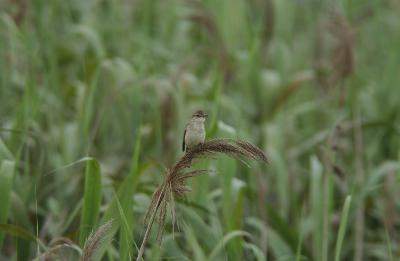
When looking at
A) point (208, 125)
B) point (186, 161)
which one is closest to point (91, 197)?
point (186, 161)

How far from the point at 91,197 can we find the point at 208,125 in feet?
4.14

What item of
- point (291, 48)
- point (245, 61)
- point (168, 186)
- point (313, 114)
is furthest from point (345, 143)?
point (168, 186)

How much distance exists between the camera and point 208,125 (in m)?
3.89

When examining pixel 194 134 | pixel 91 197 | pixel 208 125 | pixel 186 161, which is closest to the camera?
pixel 186 161

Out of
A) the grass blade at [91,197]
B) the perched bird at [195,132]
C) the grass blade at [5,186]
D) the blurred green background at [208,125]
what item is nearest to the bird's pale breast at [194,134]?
the perched bird at [195,132]

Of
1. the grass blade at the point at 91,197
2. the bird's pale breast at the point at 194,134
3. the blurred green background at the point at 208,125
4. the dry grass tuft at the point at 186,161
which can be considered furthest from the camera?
the blurred green background at the point at 208,125

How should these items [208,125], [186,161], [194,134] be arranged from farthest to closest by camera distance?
[208,125] < [194,134] < [186,161]

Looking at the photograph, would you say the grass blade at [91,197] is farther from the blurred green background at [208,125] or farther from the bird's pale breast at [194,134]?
the bird's pale breast at [194,134]

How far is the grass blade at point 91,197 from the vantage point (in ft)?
Answer: 8.76

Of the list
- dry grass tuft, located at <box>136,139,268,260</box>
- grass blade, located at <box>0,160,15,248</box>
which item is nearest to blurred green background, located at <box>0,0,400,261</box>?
grass blade, located at <box>0,160,15,248</box>

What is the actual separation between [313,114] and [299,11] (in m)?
1.89

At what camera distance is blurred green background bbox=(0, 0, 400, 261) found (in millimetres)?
3227

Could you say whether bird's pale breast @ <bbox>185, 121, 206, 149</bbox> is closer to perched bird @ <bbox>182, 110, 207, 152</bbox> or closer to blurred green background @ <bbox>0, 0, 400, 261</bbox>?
perched bird @ <bbox>182, 110, 207, 152</bbox>

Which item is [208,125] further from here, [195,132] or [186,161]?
[186,161]
